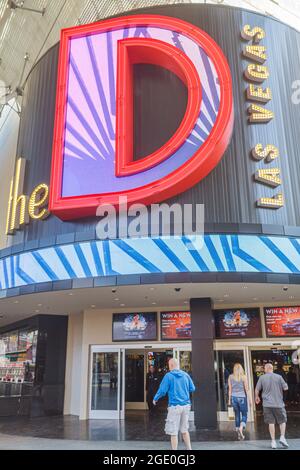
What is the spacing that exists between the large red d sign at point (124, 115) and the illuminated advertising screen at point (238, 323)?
16.0 feet

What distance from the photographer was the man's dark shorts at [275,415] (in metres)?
8.02

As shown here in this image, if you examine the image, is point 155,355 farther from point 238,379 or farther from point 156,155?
point 156,155

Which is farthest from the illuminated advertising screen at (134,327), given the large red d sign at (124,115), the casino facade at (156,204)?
the large red d sign at (124,115)

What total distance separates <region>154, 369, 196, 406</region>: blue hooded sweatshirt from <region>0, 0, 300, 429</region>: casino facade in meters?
3.49

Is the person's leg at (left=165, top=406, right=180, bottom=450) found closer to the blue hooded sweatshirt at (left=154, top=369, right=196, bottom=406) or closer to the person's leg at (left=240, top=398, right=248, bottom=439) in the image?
the blue hooded sweatshirt at (left=154, top=369, right=196, bottom=406)

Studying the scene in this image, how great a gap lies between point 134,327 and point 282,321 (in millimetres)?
4821

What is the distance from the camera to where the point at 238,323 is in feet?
45.3

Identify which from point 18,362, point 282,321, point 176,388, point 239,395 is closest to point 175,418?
point 176,388

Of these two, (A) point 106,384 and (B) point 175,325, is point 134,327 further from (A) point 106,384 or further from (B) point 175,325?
(A) point 106,384

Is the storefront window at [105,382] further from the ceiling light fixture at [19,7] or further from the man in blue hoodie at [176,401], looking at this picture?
the ceiling light fixture at [19,7]

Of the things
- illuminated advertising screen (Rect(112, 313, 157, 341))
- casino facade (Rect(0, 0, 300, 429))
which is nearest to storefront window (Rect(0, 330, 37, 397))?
casino facade (Rect(0, 0, 300, 429))

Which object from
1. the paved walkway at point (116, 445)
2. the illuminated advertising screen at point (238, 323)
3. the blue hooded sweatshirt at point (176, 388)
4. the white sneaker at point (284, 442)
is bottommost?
the paved walkway at point (116, 445)

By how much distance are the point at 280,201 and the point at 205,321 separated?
3.90 meters

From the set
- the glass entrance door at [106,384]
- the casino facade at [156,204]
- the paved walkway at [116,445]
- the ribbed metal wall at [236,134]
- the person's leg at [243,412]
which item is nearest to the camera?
the paved walkway at [116,445]
